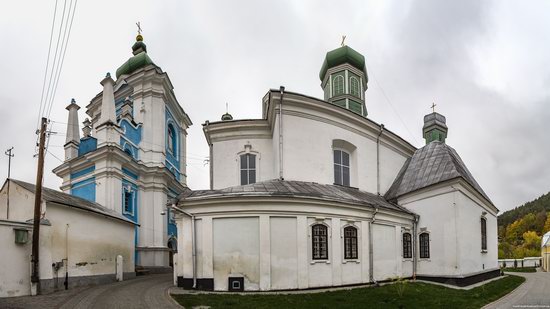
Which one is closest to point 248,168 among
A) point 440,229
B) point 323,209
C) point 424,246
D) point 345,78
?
point 323,209

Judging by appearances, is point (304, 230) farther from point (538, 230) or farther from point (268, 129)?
point (538, 230)

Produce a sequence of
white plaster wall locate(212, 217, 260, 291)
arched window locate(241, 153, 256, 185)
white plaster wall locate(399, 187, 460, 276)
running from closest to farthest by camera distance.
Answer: white plaster wall locate(212, 217, 260, 291) < white plaster wall locate(399, 187, 460, 276) < arched window locate(241, 153, 256, 185)

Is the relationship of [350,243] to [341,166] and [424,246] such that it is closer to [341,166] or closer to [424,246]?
[341,166]

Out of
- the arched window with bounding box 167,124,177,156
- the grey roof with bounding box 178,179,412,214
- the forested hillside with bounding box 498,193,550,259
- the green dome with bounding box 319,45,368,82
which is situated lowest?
the forested hillside with bounding box 498,193,550,259

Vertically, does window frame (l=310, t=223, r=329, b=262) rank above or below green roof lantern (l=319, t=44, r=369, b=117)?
below

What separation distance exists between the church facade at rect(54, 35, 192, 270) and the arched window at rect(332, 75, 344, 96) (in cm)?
1256

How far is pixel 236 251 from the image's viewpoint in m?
12.8

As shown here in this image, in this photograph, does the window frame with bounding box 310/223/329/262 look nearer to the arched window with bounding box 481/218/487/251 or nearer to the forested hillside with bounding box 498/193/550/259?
the arched window with bounding box 481/218/487/251

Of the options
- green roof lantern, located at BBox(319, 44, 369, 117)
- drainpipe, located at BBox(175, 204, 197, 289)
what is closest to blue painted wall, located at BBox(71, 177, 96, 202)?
drainpipe, located at BBox(175, 204, 197, 289)

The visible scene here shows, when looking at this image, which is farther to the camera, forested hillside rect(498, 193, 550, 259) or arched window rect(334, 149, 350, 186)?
forested hillside rect(498, 193, 550, 259)

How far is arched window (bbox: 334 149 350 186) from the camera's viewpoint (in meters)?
18.7

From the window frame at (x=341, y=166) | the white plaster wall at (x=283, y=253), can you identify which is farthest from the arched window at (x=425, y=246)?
the white plaster wall at (x=283, y=253)

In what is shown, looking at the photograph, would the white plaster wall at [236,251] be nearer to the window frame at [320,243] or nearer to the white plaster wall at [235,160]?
the window frame at [320,243]

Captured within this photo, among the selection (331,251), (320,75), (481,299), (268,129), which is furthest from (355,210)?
(320,75)
